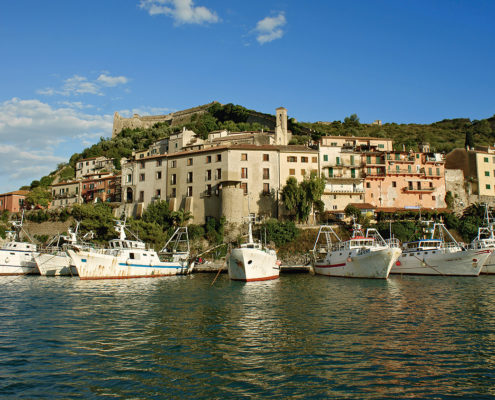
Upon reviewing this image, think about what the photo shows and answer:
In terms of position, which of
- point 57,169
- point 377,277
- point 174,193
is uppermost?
point 57,169

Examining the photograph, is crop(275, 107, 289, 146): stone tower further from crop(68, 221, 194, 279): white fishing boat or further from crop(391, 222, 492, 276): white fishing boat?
crop(391, 222, 492, 276): white fishing boat

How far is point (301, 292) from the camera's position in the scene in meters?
31.2

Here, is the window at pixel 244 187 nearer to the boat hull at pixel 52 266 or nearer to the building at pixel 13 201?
the boat hull at pixel 52 266

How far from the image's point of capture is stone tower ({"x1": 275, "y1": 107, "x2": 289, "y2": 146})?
84519 mm

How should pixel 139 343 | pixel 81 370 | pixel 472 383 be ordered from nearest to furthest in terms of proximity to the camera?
1. pixel 472 383
2. pixel 81 370
3. pixel 139 343

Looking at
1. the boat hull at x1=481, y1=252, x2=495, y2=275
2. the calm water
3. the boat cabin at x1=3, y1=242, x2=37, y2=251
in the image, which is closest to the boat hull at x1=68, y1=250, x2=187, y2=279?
the calm water

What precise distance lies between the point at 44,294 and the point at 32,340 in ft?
49.4

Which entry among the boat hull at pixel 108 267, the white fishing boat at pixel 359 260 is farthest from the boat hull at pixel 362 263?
the boat hull at pixel 108 267

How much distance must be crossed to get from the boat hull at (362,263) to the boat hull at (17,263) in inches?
1452

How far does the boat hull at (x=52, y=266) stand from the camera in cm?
4938

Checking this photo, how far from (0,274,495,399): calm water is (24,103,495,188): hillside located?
224ft

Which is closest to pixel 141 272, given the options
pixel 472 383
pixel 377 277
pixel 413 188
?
pixel 377 277

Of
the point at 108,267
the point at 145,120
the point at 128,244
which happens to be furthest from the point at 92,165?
the point at 108,267

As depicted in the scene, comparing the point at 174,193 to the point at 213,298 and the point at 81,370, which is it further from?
the point at 81,370
